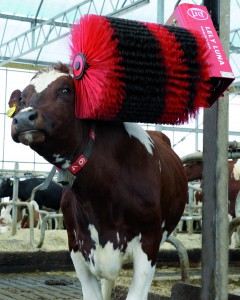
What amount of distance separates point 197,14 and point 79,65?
674 mm

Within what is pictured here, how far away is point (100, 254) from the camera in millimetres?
2584

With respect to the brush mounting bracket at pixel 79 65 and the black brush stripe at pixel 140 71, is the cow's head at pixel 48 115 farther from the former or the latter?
the black brush stripe at pixel 140 71

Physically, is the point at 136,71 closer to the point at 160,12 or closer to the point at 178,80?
the point at 178,80

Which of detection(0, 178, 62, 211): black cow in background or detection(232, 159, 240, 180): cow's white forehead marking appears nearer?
detection(232, 159, 240, 180): cow's white forehead marking

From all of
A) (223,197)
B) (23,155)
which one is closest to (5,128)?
(23,155)

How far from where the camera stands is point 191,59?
2562mm

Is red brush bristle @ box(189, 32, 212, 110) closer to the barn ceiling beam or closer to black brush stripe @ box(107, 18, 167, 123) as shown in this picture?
black brush stripe @ box(107, 18, 167, 123)

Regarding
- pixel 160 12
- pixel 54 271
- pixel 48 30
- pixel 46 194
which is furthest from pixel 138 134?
pixel 48 30

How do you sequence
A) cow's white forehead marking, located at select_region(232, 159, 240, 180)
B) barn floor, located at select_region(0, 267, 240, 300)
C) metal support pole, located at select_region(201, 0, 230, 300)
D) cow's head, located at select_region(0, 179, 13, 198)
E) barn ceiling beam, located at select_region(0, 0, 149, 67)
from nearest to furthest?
metal support pole, located at select_region(201, 0, 230, 300)
barn floor, located at select_region(0, 267, 240, 300)
cow's white forehead marking, located at select_region(232, 159, 240, 180)
cow's head, located at select_region(0, 179, 13, 198)
barn ceiling beam, located at select_region(0, 0, 149, 67)

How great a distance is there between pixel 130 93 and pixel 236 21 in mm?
18417

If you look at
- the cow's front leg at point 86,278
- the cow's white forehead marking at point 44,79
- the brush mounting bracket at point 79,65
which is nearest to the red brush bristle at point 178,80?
the brush mounting bracket at point 79,65

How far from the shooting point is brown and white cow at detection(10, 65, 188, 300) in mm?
2453

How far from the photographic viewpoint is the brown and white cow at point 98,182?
8.05 ft

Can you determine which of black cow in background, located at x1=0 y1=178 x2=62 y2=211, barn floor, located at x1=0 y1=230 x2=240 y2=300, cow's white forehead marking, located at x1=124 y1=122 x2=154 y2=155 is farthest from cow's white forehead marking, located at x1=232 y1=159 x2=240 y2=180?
cow's white forehead marking, located at x1=124 y1=122 x2=154 y2=155
